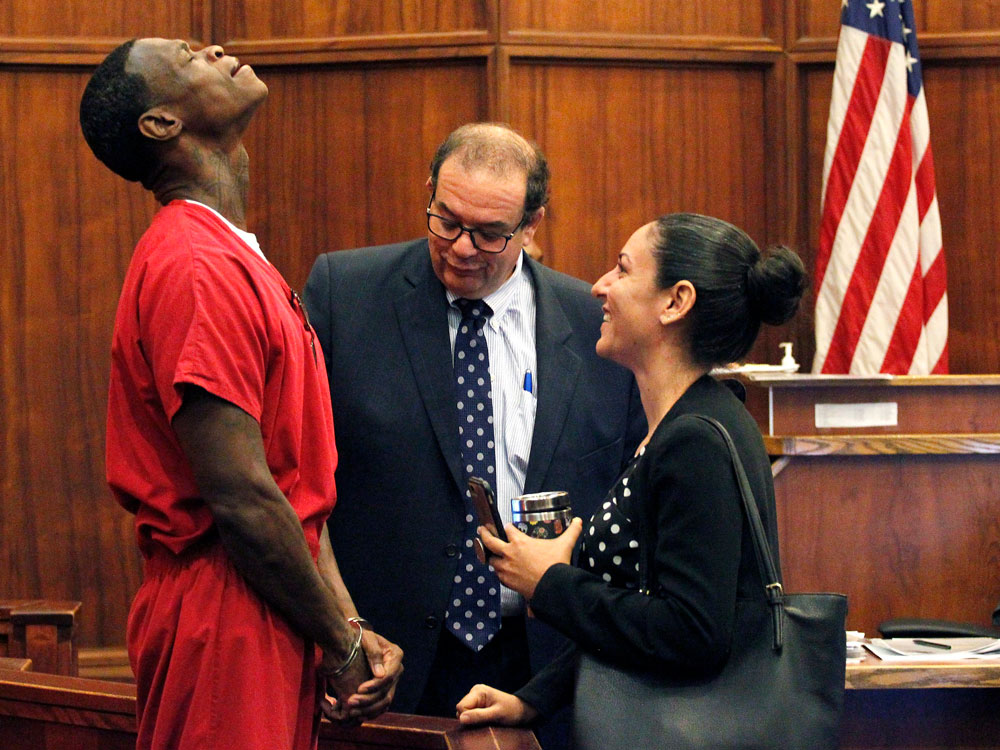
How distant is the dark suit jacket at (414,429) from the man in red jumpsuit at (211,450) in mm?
471

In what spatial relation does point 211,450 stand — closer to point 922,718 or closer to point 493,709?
point 493,709

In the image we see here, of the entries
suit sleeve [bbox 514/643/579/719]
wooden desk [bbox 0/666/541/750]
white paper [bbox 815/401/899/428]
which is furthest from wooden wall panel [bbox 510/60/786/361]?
suit sleeve [bbox 514/643/579/719]

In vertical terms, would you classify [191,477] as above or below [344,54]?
below

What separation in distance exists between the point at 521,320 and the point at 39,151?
272 centimetres

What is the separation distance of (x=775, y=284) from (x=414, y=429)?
2.61 feet

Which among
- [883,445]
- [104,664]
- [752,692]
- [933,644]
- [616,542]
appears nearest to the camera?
[752,692]

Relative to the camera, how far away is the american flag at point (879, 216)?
4.04 m

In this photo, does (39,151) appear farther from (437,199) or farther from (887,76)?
(887,76)

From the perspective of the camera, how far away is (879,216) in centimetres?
406

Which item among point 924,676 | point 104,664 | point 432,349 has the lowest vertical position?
point 104,664

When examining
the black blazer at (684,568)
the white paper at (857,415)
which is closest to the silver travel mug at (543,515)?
the black blazer at (684,568)

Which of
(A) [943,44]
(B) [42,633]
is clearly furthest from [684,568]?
(A) [943,44]

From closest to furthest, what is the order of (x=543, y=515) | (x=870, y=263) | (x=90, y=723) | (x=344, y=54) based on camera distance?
1. (x=543, y=515)
2. (x=90, y=723)
3. (x=870, y=263)
4. (x=344, y=54)

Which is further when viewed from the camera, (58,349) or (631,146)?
(631,146)
